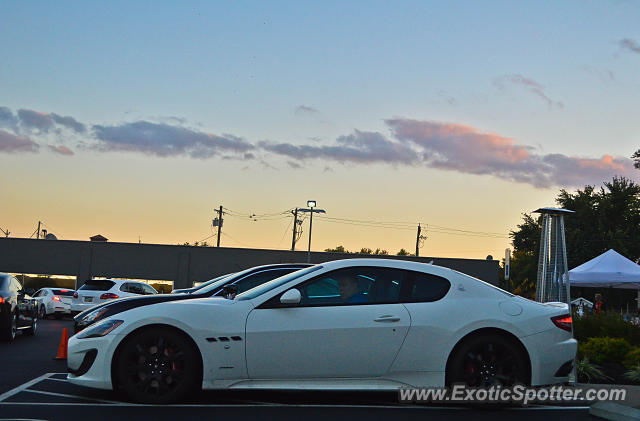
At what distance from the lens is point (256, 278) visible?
13031 millimetres

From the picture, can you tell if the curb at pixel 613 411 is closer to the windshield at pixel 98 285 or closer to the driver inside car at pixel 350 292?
the driver inside car at pixel 350 292

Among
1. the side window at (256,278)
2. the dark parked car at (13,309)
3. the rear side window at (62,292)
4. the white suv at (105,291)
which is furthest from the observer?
the rear side window at (62,292)

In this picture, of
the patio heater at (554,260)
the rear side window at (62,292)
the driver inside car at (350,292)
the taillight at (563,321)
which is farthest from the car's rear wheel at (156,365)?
the rear side window at (62,292)

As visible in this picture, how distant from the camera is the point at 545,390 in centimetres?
885

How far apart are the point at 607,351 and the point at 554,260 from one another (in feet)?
5.05

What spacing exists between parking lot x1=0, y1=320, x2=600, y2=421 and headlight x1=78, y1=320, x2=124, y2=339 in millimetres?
642

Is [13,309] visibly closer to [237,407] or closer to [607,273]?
[237,407]

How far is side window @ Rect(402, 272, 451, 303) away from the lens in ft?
28.0

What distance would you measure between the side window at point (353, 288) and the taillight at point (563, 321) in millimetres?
1606

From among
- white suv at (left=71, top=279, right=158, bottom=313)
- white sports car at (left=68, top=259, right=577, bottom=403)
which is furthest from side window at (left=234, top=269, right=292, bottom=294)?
white suv at (left=71, top=279, right=158, bottom=313)

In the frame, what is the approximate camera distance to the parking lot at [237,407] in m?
7.67

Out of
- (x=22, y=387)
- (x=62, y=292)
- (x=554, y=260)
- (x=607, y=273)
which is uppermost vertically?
(x=607, y=273)

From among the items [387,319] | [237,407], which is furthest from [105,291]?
[387,319]

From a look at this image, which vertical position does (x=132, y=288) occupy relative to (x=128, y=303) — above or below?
below
